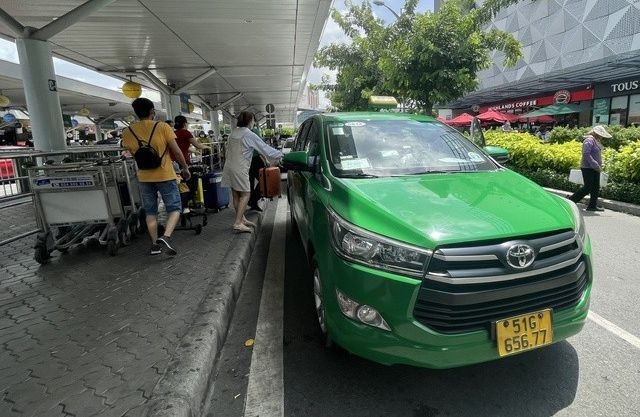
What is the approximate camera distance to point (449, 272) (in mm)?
2062

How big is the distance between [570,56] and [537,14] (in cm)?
444

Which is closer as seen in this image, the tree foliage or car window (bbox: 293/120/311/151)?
car window (bbox: 293/120/311/151)

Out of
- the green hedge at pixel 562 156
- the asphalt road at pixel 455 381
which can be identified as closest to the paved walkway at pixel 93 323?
the asphalt road at pixel 455 381

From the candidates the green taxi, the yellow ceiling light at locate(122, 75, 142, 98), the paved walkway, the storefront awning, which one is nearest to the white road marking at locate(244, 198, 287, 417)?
the green taxi

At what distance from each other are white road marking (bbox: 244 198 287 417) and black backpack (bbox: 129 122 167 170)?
1734mm

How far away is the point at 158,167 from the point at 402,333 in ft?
11.4

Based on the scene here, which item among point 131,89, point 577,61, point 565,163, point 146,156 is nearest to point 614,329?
point 146,156

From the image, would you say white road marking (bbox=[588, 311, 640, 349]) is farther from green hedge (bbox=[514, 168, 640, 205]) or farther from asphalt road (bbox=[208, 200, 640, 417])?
green hedge (bbox=[514, 168, 640, 205])

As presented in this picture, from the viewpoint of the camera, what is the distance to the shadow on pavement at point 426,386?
2283 millimetres

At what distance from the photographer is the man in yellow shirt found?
4.44 metres

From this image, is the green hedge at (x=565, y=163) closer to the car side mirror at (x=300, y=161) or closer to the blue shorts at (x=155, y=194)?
the car side mirror at (x=300, y=161)

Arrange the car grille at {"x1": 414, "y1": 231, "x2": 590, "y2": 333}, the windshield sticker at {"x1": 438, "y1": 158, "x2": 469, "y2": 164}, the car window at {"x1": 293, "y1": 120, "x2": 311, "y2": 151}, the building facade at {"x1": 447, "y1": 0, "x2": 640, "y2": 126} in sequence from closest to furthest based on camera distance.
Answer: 1. the car grille at {"x1": 414, "y1": 231, "x2": 590, "y2": 333}
2. the windshield sticker at {"x1": 438, "y1": 158, "x2": 469, "y2": 164}
3. the car window at {"x1": 293, "y1": 120, "x2": 311, "y2": 151}
4. the building facade at {"x1": 447, "y1": 0, "x2": 640, "y2": 126}

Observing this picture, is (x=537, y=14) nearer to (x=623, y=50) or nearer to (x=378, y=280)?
(x=623, y=50)

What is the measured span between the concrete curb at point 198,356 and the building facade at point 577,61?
1852 cm
